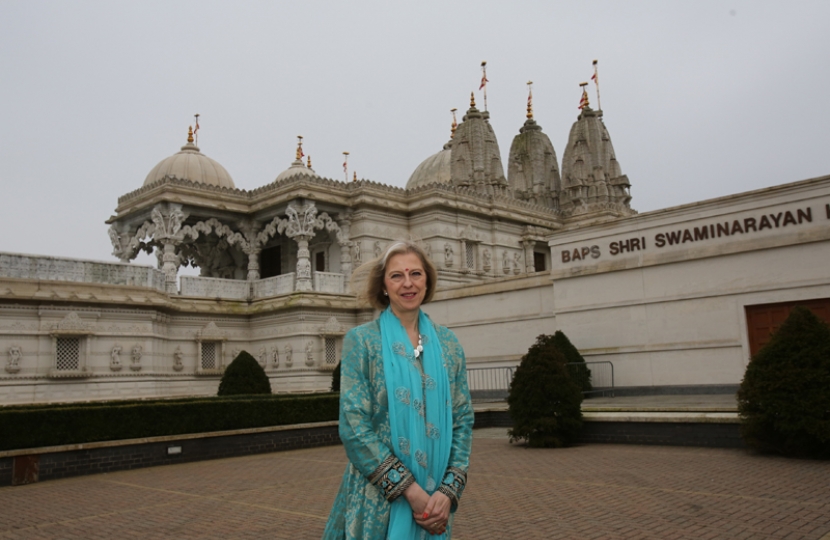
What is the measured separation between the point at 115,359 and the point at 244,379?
4530mm

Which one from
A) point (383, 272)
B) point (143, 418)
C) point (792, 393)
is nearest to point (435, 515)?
point (383, 272)

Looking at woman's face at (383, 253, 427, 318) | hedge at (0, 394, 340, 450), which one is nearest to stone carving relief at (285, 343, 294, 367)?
hedge at (0, 394, 340, 450)

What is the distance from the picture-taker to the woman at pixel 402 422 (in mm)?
3934

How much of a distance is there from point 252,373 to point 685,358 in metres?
13.9

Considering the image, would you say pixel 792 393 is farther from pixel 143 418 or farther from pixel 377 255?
pixel 143 418

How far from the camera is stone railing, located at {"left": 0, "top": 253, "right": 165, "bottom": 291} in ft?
78.4

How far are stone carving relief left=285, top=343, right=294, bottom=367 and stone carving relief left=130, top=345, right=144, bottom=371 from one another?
18.1ft

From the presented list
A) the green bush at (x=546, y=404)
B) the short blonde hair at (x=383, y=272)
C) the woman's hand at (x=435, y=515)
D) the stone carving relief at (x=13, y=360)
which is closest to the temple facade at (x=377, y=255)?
the stone carving relief at (x=13, y=360)

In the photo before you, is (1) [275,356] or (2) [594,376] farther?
(1) [275,356]

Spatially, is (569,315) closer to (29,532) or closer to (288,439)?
(288,439)

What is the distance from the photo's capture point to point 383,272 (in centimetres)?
459

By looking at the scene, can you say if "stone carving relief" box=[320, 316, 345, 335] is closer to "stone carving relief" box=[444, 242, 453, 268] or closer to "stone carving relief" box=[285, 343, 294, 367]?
"stone carving relief" box=[285, 343, 294, 367]

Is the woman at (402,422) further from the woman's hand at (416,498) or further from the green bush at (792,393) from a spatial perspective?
the green bush at (792,393)

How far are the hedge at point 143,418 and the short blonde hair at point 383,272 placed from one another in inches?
417
